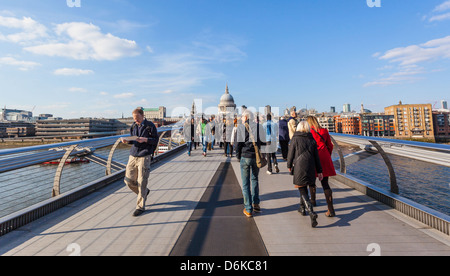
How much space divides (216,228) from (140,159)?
184 cm

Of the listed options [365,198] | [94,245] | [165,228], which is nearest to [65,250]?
[94,245]

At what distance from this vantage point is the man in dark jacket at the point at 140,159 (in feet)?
12.9

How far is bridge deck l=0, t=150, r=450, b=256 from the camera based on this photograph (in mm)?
2699

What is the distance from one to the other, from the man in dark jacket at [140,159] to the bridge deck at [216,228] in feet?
1.18

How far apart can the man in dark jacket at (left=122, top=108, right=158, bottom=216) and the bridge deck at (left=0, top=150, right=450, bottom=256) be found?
360 millimetres

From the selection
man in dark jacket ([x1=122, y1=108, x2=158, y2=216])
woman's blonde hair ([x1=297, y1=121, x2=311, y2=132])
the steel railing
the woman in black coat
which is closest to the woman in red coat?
the woman in black coat

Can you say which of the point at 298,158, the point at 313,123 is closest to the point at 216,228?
the point at 298,158

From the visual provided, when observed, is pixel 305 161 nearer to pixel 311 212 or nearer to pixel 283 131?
pixel 311 212

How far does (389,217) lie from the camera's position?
11.5 ft

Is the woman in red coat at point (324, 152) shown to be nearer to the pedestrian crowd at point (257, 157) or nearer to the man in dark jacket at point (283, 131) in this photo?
the pedestrian crowd at point (257, 157)

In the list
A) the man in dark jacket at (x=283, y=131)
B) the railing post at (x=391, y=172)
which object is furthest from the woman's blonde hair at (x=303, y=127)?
the man in dark jacket at (x=283, y=131)

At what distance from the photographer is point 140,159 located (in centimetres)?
398
